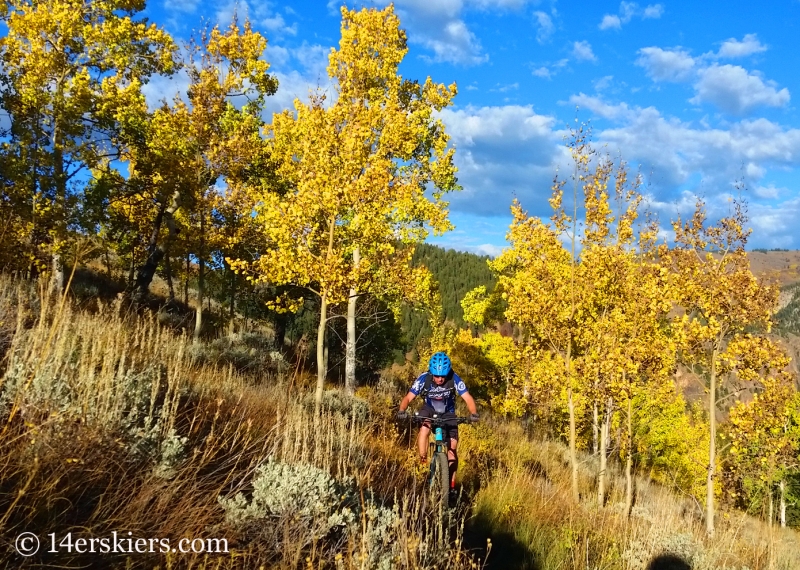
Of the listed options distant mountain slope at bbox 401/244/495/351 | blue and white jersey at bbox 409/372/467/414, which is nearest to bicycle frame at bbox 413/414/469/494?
blue and white jersey at bbox 409/372/467/414

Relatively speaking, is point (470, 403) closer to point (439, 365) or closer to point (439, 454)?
point (439, 365)

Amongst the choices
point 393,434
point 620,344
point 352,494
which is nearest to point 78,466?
point 352,494

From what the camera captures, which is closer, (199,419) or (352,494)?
(352,494)

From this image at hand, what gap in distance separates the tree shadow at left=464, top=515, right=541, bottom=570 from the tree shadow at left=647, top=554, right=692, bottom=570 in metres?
1.61

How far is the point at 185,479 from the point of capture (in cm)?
357

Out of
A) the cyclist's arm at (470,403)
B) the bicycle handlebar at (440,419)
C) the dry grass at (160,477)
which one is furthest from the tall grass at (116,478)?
the cyclist's arm at (470,403)

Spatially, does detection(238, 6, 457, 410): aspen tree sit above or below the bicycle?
above

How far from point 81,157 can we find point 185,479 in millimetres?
12572

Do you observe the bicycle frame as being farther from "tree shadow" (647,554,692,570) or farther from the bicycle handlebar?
"tree shadow" (647,554,692,570)

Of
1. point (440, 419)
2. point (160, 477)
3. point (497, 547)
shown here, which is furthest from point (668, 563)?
point (160, 477)

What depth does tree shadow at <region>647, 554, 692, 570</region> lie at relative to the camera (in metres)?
6.23

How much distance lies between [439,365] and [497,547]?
8.87ft

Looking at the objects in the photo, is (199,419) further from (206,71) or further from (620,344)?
(206,71)

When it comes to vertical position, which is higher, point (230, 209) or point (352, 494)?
point (230, 209)
